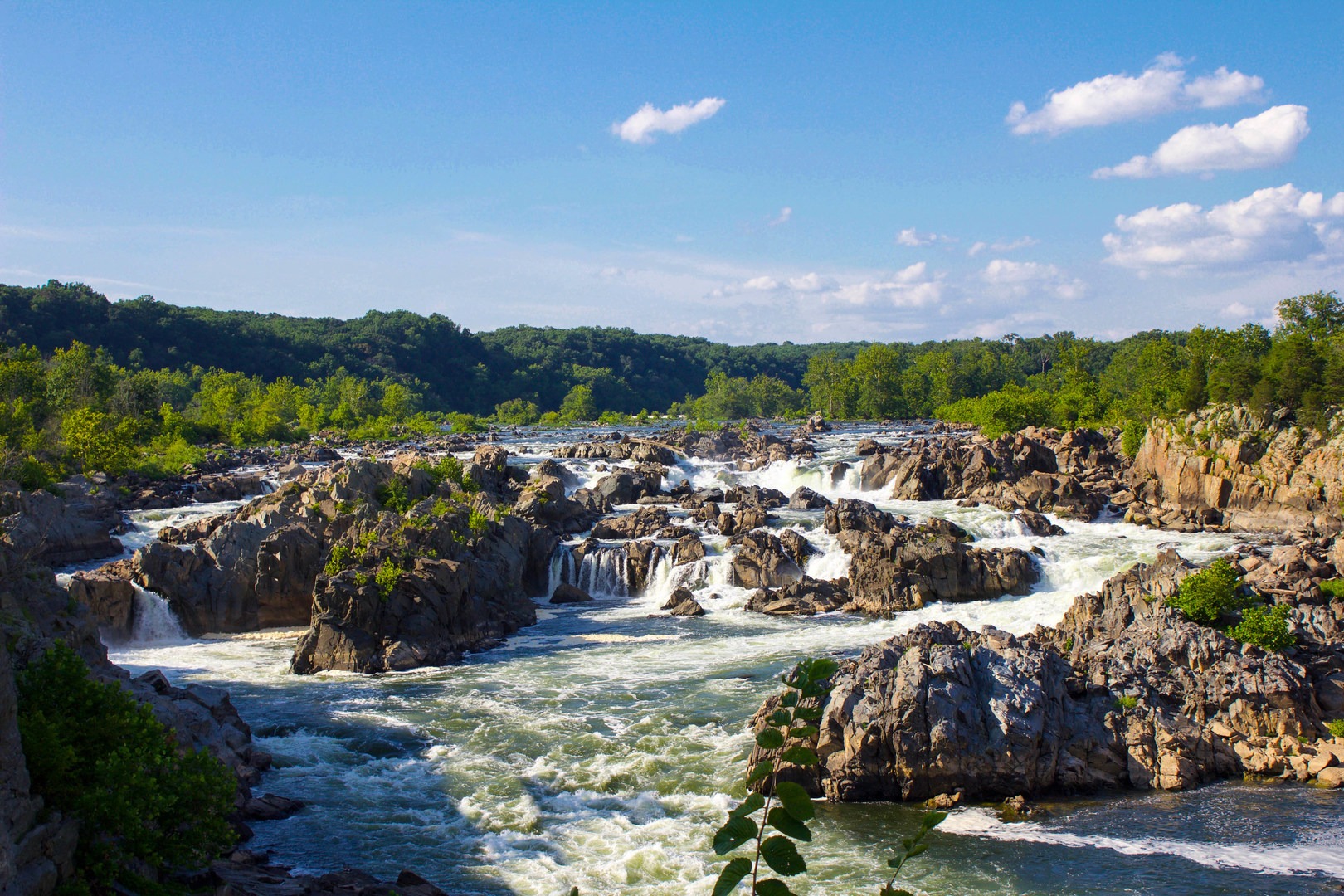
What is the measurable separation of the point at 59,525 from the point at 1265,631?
42921 millimetres

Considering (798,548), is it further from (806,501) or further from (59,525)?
(59,525)

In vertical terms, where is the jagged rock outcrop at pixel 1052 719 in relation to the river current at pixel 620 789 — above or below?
above

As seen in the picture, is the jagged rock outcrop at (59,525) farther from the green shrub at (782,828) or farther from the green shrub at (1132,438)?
the green shrub at (1132,438)

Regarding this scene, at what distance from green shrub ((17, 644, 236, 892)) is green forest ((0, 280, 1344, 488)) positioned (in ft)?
117

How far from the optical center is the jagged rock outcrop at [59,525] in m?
37.1

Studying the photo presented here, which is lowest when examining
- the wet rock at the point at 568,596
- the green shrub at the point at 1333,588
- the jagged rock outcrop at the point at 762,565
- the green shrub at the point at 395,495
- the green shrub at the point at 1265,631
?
the wet rock at the point at 568,596

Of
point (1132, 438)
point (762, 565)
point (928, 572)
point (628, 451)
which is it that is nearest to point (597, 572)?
point (762, 565)

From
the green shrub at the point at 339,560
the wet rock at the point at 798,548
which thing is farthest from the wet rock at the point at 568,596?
the green shrub at the point at 339,560

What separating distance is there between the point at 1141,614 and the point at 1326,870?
10.00 meters

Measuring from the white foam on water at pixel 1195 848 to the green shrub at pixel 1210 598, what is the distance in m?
8.32

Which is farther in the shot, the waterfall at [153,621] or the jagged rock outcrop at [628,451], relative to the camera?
the jagged rock outcrop at [628,451]

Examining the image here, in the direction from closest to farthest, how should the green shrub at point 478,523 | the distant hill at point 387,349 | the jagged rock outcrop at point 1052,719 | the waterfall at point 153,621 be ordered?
the jagged rock outcrop at point 1052,719
the waterfall at point 153,621
the green shrub at point 478,523
the distant hill at point 387,349

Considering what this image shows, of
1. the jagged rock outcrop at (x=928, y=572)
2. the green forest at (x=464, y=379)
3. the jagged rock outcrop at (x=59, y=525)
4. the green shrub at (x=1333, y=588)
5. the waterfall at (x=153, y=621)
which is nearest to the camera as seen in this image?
the green shrub at (x=1333, y=588)

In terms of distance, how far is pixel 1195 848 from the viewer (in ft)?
58.3
